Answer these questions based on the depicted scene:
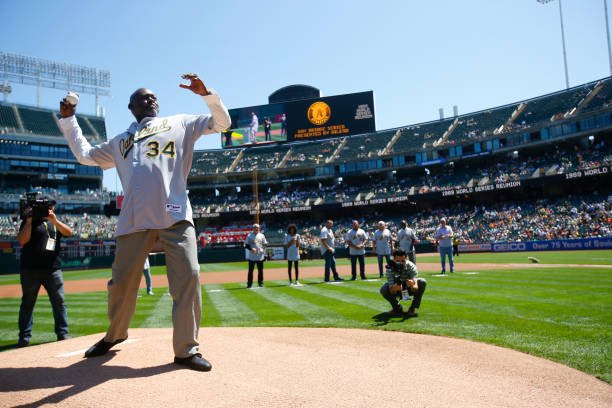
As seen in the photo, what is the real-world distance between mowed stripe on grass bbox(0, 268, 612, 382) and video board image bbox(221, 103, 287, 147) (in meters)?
43.7

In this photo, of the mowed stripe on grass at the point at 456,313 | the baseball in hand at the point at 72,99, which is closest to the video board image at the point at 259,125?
the mowed stripe on grass at the point at 456,313

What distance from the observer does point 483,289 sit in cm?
999

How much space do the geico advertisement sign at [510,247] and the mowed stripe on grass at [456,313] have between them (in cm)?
2053

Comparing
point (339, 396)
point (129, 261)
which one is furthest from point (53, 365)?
point (339, 396)

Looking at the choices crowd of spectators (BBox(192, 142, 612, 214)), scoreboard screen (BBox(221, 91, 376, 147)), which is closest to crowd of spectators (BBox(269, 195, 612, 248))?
crowd of spectators (BBox(192, 142, 612, 214))

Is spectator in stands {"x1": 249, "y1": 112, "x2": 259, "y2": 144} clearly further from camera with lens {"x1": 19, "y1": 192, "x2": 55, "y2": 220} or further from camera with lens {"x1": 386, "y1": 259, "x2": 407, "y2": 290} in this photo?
camera with lens {"x1": 19, "y1": 192, "x2": 55, "y2": 220}

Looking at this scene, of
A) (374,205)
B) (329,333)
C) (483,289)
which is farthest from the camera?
(374,205)

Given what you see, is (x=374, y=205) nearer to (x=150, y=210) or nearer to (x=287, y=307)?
(x=287, y=307)

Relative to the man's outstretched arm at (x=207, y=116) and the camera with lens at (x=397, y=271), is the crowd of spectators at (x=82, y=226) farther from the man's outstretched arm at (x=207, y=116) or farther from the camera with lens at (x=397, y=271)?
the man's outstretched arm at (x=207, y=116)

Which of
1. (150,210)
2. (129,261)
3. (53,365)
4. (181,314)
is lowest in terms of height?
(53,365)

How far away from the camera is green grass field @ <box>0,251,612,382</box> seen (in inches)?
189

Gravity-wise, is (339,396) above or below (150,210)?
below

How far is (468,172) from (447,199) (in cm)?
382

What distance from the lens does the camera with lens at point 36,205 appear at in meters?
5.25
